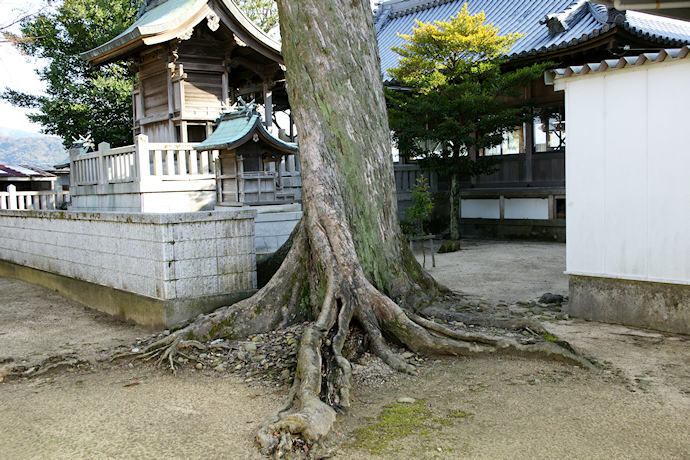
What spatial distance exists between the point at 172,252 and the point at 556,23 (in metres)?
11.6

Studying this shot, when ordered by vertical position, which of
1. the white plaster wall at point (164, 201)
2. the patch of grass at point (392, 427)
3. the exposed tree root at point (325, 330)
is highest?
the white plaster wall at point (164, 201)

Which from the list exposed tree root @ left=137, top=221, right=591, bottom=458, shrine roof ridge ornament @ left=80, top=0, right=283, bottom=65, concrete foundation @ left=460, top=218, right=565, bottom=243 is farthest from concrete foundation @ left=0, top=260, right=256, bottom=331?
concrete foundation @ left=460, top=218, right=565, bottom=243

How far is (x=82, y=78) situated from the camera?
74.5 ft

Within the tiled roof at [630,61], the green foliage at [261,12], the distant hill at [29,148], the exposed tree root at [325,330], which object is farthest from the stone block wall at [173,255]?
the distant hill at [29,148]

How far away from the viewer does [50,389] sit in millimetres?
4754

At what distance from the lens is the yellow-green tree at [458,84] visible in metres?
12.1

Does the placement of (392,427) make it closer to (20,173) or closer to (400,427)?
(400,427)

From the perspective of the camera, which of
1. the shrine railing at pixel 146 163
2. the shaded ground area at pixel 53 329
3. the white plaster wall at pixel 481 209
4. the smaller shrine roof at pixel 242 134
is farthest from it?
the white plaster wall at pixel 481 209

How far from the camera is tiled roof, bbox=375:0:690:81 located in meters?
12.3

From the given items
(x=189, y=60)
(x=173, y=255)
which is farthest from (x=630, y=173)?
(x=189, y=60)

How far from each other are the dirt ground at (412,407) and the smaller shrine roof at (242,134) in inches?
150

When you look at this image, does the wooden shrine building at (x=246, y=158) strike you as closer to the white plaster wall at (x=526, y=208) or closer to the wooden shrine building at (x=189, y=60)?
the wooden shrine building at (x=189, y=60)

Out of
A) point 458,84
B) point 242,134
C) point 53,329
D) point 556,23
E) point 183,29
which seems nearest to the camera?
point 53,329

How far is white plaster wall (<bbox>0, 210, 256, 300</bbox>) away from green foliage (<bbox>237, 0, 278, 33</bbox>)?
2125 centimetres
